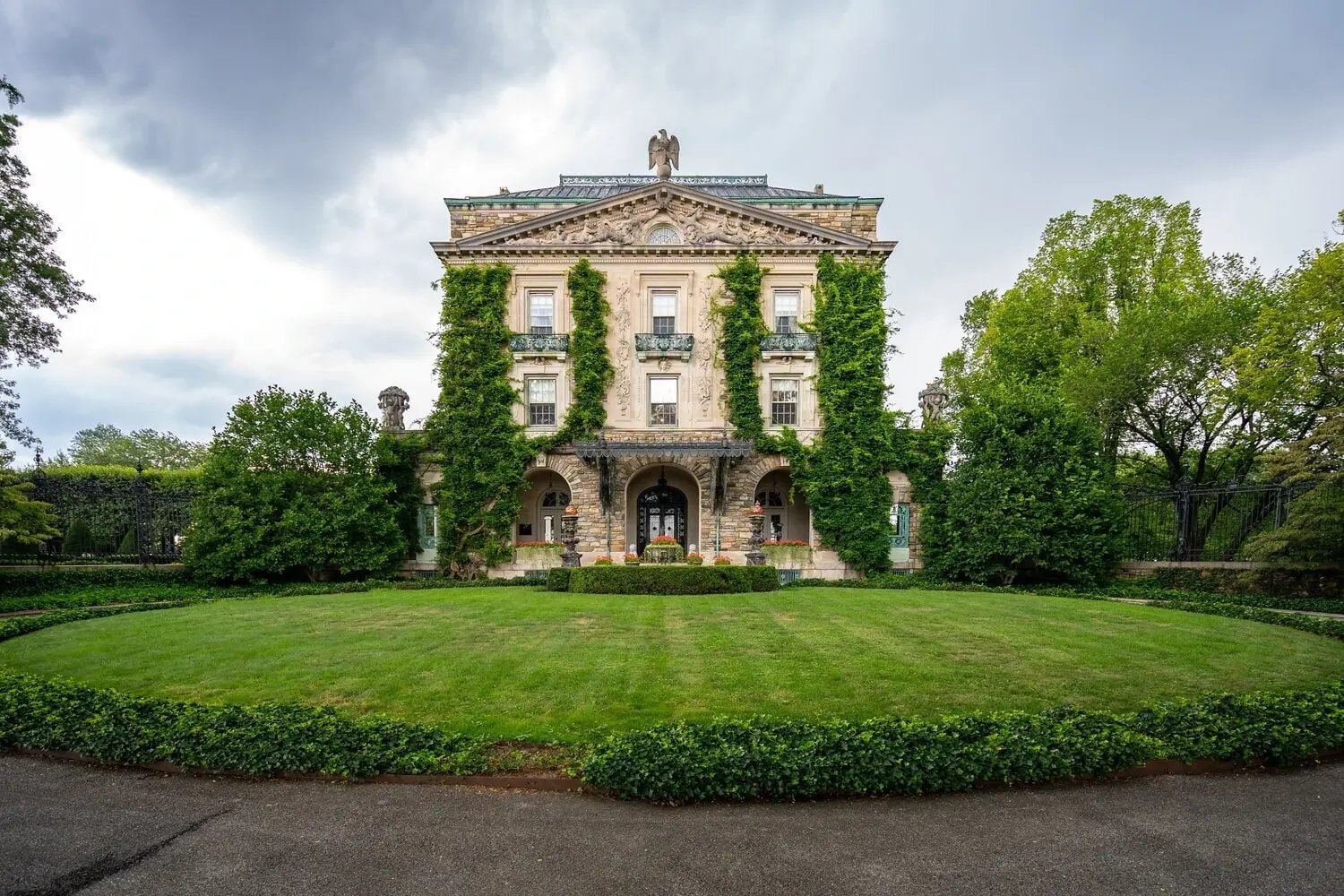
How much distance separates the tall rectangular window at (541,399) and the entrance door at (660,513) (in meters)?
5.06

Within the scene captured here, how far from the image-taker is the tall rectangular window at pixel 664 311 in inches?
982

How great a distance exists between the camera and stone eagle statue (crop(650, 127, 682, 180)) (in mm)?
25172

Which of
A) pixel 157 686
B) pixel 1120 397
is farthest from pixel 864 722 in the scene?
pixel 1120 397

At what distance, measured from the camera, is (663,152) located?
83.7ft

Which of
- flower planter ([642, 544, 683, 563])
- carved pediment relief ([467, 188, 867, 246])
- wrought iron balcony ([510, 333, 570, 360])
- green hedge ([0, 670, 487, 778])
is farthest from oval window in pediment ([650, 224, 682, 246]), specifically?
green hedge ([0, 670, 487, 778])

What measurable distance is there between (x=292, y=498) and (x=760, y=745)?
1996cm

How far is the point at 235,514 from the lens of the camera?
63.4ft

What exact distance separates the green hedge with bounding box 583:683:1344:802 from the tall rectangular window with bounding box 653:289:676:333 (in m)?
20.4

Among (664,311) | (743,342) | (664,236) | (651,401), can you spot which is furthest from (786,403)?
(664,236)

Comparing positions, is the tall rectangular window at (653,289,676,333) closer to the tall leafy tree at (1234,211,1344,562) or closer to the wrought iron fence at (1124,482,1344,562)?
the wrought iron fence at (1124,482,1344,562)

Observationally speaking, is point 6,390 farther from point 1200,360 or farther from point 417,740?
point 1200,360

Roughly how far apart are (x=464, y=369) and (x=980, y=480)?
19.2 metres

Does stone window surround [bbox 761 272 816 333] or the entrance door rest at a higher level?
stone window surround [bbox 761 272 816 333]

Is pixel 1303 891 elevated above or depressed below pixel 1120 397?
below
